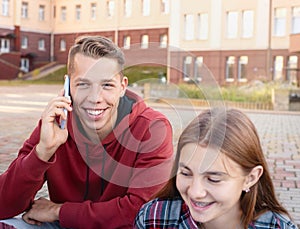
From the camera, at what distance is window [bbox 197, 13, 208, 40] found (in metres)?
30.5

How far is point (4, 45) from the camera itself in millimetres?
42156

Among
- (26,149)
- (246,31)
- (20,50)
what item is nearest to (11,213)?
(26,149)

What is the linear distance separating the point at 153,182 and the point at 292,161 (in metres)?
5.05

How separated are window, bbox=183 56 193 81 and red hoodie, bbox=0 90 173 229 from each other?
0.26 meters

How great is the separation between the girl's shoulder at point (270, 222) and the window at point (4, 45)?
41533mm

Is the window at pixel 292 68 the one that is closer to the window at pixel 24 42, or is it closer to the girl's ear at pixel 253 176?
the window at pixel 24 42

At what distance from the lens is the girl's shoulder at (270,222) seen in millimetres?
1824

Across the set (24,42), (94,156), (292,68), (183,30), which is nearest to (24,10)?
(24,42)

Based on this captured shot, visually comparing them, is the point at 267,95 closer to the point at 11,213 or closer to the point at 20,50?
the point at 11,213

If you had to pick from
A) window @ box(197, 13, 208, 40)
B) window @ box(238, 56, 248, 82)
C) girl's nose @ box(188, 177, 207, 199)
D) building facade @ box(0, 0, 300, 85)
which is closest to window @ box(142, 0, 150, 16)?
building facade @ box(0, 0, 300, 85)

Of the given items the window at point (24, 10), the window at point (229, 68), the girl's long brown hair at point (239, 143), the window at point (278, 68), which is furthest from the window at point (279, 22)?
the girl's long brown hair at point (239, 143)

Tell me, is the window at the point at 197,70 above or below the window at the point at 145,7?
below

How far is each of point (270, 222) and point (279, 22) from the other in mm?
27597

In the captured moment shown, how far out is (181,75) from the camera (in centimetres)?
199
